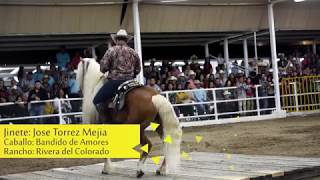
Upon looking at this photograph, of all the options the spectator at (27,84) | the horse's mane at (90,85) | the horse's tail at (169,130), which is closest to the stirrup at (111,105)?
the horse's mane at (90,85)

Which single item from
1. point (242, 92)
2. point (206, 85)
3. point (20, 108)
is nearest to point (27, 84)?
point (20, 108)

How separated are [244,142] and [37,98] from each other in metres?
6.65

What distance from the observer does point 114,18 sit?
59.4ft

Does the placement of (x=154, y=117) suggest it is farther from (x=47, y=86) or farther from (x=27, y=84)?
(x=27, y=84)

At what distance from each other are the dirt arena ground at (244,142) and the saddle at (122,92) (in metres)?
3.22

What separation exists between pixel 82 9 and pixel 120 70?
10.6 metres

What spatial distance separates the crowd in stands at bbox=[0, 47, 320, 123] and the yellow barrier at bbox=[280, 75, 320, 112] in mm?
810

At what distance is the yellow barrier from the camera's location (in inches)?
800

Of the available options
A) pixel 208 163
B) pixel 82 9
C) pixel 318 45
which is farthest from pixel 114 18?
pixel 318 45

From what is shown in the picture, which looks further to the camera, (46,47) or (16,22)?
(46,47)

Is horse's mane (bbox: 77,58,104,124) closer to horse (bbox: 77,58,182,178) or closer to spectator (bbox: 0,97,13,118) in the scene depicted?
horse (bbox: 77,58,182,178)

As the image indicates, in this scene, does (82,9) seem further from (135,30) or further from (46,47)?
(46,47)

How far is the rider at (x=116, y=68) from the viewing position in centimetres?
734

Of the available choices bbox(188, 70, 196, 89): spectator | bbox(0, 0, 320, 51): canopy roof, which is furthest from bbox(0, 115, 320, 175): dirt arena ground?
bbox(0, 0, 320, 51): canopy roof
